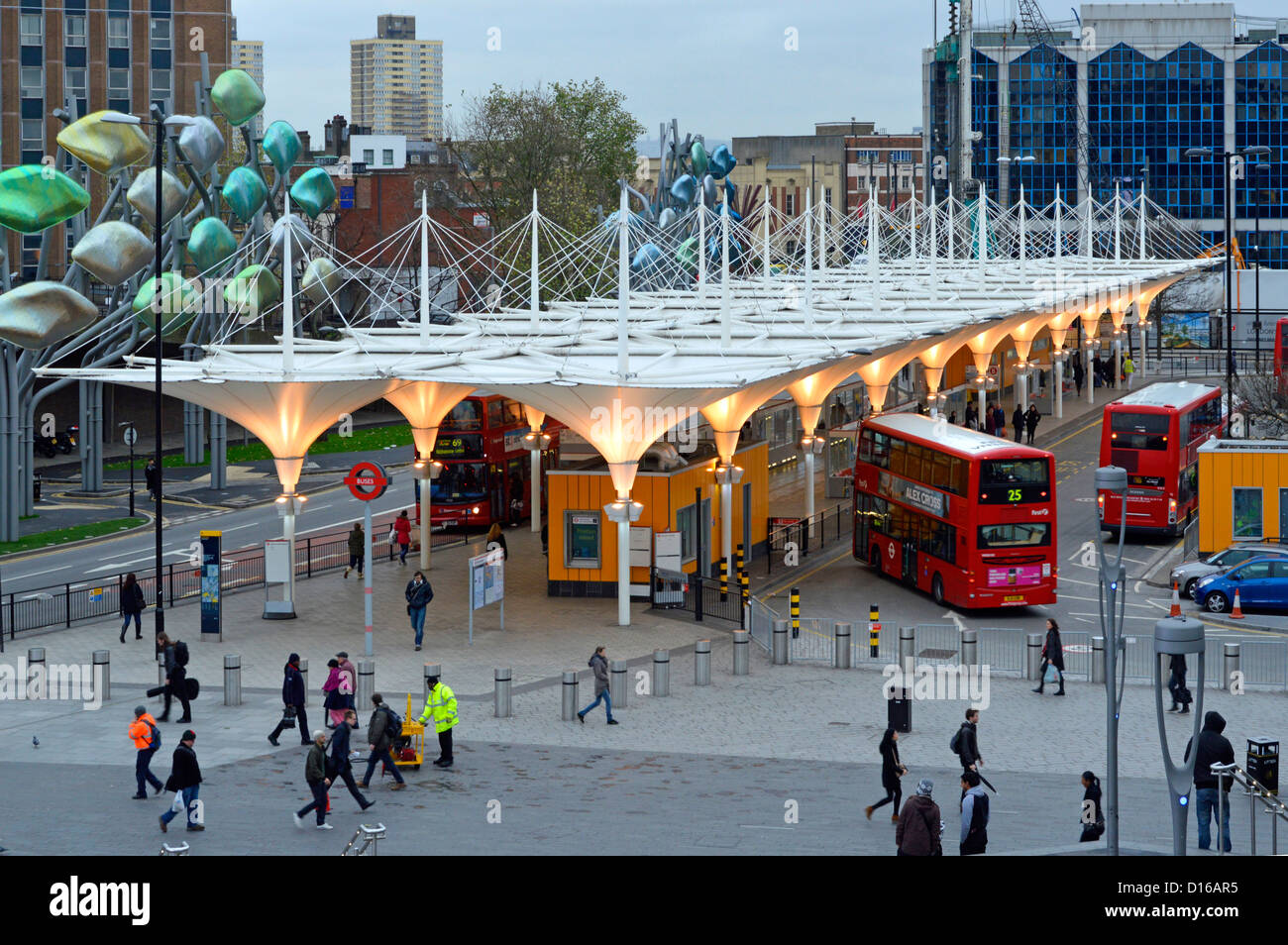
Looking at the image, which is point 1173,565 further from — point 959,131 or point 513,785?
point 959,131

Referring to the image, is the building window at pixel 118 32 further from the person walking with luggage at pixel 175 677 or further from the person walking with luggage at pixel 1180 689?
the person walking with luggage at pixel 1180 689

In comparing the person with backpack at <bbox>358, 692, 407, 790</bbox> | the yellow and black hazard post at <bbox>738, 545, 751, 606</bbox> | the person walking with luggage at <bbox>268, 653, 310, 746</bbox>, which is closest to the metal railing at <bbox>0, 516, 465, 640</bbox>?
the person walking with luggage at <bbox>268, 653, 310, 746</bbox>

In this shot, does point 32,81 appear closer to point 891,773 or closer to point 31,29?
point 31,29

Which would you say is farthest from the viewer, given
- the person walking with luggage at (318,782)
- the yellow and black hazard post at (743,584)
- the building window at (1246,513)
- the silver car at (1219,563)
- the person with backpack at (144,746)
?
the building window at (1246,513)

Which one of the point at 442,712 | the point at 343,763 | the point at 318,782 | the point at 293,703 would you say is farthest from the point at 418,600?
the point at 318,782

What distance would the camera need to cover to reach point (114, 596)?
122 feet

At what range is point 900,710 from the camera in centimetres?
2438

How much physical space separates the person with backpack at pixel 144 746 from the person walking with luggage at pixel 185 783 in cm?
120

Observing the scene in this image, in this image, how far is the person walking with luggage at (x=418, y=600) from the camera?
31594mm

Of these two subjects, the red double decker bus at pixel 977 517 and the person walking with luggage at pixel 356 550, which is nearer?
the red double decker bus at pixel 977 517

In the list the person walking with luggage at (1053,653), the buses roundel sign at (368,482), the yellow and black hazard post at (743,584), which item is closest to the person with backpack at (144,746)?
the buses roundel sign at (368,482)

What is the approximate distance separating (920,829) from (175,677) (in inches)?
505

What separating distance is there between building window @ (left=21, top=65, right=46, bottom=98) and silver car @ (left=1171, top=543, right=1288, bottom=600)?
223 feet
